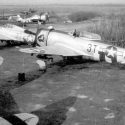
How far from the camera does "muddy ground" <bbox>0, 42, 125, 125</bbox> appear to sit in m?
8.71

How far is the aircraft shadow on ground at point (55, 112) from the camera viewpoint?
8.29 m

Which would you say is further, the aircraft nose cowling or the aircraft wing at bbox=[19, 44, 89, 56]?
the aircraft nose cowling

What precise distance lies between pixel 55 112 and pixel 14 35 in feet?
42.6

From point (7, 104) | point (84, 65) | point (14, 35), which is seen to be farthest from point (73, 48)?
point (14, 35)

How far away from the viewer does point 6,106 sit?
30.6 feet

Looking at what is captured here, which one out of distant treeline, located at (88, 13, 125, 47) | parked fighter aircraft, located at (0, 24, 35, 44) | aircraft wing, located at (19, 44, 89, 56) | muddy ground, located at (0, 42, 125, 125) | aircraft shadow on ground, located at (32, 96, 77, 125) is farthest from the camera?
distant treeline, located at (88, 13, 125, 47)

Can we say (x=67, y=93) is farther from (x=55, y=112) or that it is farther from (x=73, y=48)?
(x=73, y=48)

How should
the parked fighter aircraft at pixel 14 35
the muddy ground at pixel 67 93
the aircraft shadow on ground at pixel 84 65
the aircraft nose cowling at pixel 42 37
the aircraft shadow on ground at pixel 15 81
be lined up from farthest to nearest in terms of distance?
the parked fighter aircraft at pixel 14 35 → the aircraft nose cowling at pixel 42 37 → the aircraft shadow on ground at pixel 84 65 → the aircraft shadow on ground at pixel 15 81 → the muddy ground at pixel 67 93

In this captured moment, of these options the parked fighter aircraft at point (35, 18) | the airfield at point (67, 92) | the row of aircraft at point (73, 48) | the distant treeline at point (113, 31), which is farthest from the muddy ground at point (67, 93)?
the parked fighter aircraft at point (35, 18)

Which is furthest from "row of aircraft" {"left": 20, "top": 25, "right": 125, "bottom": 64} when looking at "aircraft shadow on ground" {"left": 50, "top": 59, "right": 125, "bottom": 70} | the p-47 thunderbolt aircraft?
"aircraft shadow on ground" {"left": 50, "top": 59, "right": 125, "bottom": 70}

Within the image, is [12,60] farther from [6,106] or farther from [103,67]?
[6,106]

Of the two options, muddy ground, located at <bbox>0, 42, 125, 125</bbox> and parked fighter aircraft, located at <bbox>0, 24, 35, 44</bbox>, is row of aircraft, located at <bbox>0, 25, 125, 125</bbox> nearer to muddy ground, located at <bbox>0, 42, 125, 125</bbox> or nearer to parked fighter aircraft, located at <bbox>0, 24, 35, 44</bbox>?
muddy ground, located at <bbox>0, 42, 125, 125</bbox>

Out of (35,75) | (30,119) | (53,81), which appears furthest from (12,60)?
(30,119)

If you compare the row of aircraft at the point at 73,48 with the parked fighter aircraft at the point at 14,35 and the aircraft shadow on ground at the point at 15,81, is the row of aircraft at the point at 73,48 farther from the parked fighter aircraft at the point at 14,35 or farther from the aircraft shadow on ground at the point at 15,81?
the parked fighter aircraft at the point at 14,35
